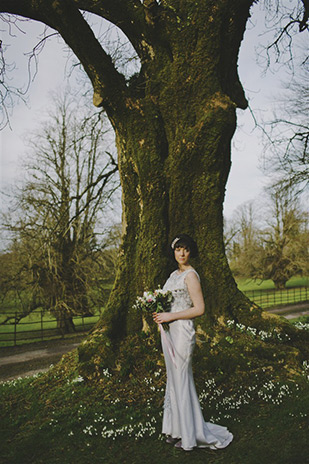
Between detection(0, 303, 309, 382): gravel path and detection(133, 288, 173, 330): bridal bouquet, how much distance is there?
9.41 m

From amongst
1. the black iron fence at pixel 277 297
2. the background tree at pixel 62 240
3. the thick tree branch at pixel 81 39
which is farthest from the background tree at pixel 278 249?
the thick tree branch at pixel 81 39

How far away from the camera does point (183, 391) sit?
4.04m

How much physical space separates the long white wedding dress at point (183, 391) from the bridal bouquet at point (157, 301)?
0.29 feet

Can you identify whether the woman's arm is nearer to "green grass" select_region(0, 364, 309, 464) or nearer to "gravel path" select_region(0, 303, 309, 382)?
"green grass" select_region(0, 364, 309, 464)

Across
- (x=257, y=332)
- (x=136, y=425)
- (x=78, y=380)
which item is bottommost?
(x=136, y=425)

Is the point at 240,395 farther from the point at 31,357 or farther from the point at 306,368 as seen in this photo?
the point at 31,357

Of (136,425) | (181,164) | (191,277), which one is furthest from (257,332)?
(181,164)

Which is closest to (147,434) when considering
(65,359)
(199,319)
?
(199,319)

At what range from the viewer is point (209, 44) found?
6.69 metres

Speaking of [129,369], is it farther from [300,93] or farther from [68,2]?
[300,93]

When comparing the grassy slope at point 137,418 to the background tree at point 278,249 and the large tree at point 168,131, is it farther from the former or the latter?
the background tree at point 278,249

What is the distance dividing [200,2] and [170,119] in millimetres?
2171

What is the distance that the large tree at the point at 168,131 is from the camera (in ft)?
21.6

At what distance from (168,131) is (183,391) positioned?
4746 millimetres
